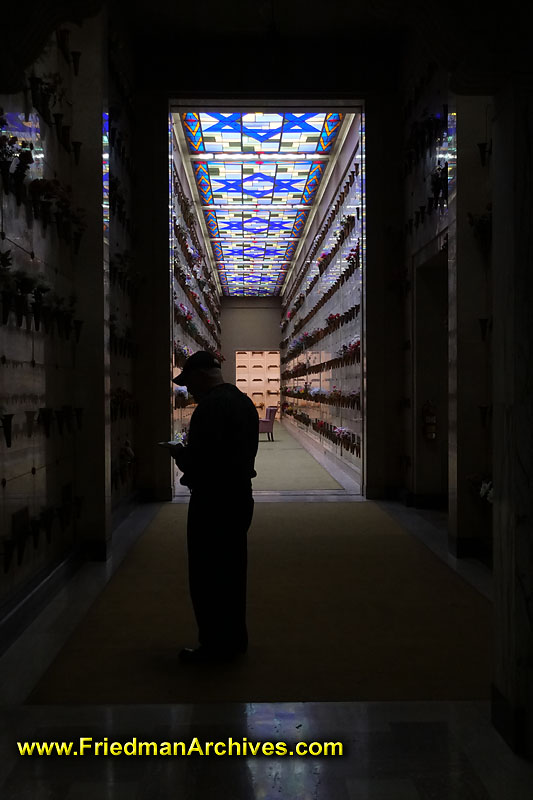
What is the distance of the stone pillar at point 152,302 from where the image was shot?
30.0 feet

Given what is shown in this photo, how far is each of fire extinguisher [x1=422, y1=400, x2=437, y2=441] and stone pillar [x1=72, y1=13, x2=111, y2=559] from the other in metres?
4.27

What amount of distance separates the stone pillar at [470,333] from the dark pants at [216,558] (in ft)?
9.89

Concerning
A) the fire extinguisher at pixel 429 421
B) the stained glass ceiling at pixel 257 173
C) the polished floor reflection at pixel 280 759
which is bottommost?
the polished floor reflection at pixel 280 759

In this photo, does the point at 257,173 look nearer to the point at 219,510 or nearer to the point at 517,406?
the point at 219,510

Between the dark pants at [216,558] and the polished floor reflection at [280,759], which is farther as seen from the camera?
the dark pants at [216,558]

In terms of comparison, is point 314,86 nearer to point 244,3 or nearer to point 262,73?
point 262,73

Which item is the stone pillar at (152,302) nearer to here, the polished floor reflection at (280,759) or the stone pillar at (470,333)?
the stone pillar at (470,333)

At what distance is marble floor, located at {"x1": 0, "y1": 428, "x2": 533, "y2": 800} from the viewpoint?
8.25 feet

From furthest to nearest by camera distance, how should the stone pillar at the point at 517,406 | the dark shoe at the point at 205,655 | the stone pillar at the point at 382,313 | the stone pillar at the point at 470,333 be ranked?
the stone pillar at the point at 382,313 → the stone pillar at the point at 470,333 → the dark shoe at the point at 205,655 → the stone pillar at the point at 517,406

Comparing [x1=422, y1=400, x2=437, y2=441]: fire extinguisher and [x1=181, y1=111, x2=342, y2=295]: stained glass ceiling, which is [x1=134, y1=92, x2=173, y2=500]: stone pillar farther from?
[x1=422, y1=400, x2=437, y2=441]: fire extinguisher

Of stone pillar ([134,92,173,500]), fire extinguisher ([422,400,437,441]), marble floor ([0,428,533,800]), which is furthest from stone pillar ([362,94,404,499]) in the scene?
marble floor ([0,428,533,800])

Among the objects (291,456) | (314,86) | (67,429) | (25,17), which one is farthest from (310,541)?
(291,456)

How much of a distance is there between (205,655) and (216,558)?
57 cm

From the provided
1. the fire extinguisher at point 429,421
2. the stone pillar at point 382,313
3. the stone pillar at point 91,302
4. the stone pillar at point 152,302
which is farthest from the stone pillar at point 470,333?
the stone pillar at point 152,302
